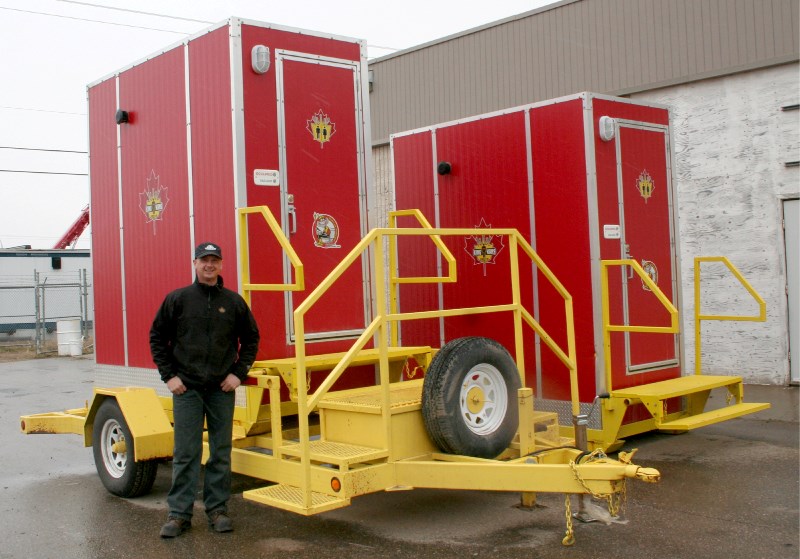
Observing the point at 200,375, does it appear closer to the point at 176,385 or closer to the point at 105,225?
the point at 176,385

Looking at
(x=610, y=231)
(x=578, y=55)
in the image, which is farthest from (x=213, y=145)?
(x=578, y=55)

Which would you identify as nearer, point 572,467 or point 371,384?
point 572,467

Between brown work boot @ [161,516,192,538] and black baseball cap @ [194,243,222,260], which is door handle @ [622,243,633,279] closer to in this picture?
black baseball cap @ [194,243,222,260]

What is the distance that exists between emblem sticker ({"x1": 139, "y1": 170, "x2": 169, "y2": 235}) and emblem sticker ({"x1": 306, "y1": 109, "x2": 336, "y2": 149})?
1.46m

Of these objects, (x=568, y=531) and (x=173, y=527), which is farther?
(x=173, y=527)

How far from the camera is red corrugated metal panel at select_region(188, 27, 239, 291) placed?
7094mm

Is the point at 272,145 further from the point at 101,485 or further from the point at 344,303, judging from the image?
the point at 101,485

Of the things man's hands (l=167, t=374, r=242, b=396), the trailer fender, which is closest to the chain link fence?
the trailer fender

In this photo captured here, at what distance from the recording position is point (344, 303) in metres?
7.79

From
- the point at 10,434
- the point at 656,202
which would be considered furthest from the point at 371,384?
the point at 10,434

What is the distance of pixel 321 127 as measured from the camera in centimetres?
771

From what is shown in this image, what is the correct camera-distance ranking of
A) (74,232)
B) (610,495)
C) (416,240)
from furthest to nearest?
(74,232) → (416,240) → (610,495)

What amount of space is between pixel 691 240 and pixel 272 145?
8118 mm

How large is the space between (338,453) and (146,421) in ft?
6.66
